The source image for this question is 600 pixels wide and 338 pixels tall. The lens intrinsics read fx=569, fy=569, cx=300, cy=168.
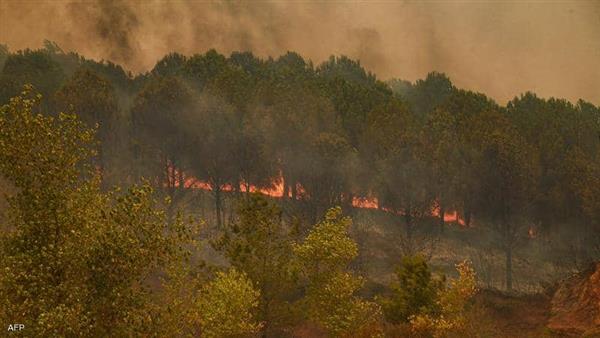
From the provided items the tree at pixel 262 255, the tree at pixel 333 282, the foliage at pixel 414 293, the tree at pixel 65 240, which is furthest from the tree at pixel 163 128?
the tree at pixel 65 240

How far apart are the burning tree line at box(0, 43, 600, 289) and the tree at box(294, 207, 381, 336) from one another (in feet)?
113

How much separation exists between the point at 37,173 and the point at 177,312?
941 cm

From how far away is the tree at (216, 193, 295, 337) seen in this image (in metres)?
45.5

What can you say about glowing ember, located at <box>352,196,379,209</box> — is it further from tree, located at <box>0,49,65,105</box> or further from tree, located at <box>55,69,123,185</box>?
tree, located at <box>0,49,65,105</box>

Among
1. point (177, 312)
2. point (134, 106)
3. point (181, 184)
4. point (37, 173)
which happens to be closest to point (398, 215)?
point (181, 184)

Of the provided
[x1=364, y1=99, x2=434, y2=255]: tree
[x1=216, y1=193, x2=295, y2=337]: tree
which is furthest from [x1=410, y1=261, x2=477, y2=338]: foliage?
[x1=364, y1=99, x2=434, y2=255]: tree

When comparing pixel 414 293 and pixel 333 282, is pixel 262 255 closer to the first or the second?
pixel 333 282

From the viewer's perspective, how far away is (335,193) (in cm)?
8269

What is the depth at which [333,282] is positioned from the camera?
43.5 metres

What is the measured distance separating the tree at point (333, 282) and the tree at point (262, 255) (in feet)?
7.51

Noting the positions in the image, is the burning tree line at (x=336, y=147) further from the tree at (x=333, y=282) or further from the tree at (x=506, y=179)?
the tree at (x=333, y=282)

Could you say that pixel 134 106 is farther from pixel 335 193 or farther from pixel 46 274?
pixel 46 274

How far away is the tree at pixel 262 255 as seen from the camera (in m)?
45.5

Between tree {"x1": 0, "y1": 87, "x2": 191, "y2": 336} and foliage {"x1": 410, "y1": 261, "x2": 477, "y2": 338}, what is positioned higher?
tree {"x1": 0, "y1": 87, "x2": 191, "y2": 336}
